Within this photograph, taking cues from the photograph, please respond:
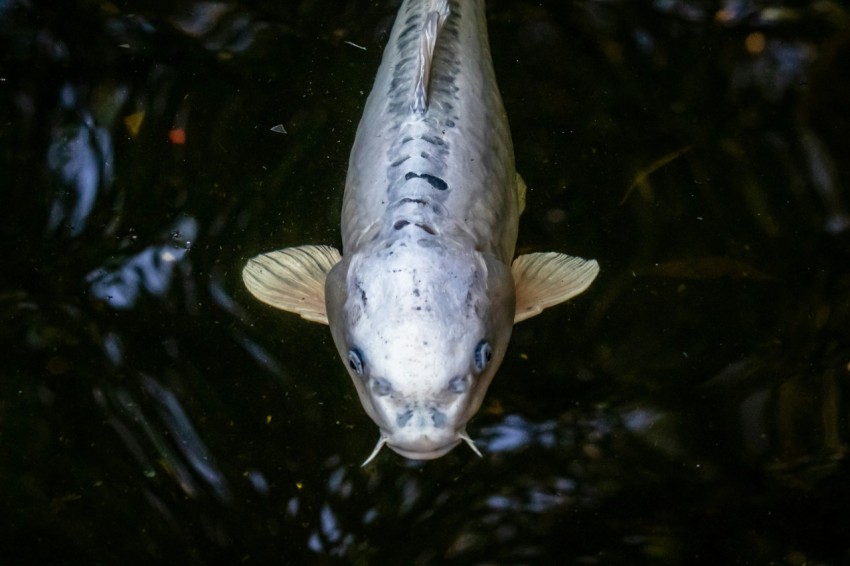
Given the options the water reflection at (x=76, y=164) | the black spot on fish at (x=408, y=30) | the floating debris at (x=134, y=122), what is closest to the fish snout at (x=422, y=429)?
the black spot on fish at (x=408, y=30)

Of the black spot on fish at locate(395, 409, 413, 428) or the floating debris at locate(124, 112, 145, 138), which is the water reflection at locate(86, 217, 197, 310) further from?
the black spot on fish at locate(395, 409, 413, 428)

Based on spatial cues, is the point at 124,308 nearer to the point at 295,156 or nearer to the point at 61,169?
the point at 61,169

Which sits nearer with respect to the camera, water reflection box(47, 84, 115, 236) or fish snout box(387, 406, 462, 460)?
fish snout box(387, 406, 462, 460)

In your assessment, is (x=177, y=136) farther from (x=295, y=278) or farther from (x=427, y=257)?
(x=427, y=257)

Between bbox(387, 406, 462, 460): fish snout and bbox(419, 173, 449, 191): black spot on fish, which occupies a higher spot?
bbox(419, 173, 449, 191): black spot on fish

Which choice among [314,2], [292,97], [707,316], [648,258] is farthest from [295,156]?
[707,316]

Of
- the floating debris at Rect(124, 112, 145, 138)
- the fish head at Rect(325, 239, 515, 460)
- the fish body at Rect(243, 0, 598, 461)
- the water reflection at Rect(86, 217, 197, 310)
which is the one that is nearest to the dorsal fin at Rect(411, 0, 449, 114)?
the fish body at Rect(243, 0, 598, 461)

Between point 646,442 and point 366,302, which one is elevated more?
point 366,302
